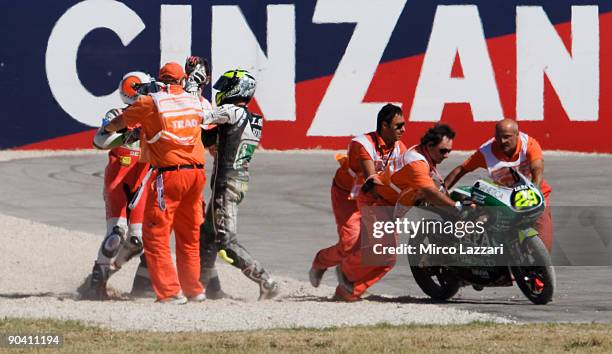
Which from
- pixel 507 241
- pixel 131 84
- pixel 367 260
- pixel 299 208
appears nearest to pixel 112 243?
pixel 131 84

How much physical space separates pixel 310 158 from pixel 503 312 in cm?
1359

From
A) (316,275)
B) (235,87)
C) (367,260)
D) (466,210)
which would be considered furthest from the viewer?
(316,275)

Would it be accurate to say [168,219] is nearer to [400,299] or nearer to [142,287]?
[142,287]

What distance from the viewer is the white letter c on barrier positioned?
24688 millimetres

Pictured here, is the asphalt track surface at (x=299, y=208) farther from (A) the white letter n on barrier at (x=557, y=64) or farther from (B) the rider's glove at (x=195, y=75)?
(B) the rider's glove at (x=195, y=75)

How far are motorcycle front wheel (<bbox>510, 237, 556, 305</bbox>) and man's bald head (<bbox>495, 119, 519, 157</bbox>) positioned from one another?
4.15 feet

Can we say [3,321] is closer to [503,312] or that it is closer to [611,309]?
[503,312]

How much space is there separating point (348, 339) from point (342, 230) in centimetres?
247

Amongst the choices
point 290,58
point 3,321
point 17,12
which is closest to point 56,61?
point 17,12

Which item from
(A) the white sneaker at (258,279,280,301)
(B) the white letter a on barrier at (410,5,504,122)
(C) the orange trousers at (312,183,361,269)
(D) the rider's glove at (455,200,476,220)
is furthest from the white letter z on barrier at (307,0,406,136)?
(D) the rider's glove at (455,200,476,220)

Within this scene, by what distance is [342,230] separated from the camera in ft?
38.0

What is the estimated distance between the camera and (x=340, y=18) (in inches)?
976

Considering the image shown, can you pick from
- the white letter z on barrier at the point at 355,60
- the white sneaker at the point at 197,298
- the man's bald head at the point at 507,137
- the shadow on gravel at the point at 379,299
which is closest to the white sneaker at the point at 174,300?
the white sneaker at the point at 197,298

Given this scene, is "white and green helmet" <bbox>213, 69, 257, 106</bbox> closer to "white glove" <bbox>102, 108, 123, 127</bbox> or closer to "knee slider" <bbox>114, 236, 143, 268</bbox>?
"white glove" <bbox>102, 108, 123, 127</bbox>
